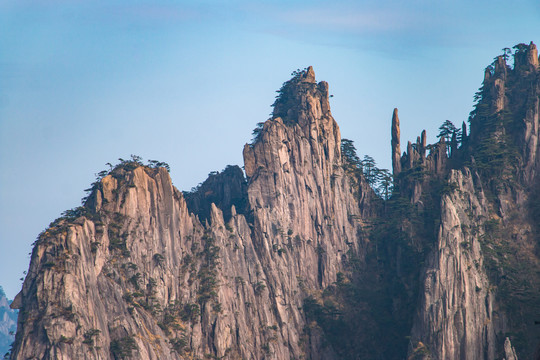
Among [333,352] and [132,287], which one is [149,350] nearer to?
[132,287]

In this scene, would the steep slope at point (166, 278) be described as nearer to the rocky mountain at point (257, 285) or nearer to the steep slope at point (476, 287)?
the rocky mountain at point (257, 285)

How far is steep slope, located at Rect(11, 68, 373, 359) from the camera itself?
15050 cm

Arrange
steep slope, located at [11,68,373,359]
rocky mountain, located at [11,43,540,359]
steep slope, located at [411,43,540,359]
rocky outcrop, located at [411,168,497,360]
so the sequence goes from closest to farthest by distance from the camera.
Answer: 1. steep slope, located at [11,68,373,359]
2. rocky mountain, located at [11,43,540,359]
3. rocky outcrop, located at [411,168,497,360]
4. steep slope, located at [411,43,540,359]

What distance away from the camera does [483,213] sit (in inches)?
7790

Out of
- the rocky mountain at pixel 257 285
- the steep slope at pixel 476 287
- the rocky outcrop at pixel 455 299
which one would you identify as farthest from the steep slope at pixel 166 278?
the steep slope at pixel 476 287

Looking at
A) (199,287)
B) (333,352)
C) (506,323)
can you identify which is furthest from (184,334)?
(506,323)

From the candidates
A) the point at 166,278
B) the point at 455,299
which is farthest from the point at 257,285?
the point at 455,299

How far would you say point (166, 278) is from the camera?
568 feet

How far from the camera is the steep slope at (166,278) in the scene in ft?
494

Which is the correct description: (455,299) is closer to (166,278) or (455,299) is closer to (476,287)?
(476,287)

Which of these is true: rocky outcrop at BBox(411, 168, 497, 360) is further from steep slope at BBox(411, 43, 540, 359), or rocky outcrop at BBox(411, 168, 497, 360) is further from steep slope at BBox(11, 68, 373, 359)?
steep slope at BBox(11, 68, 373, 359)

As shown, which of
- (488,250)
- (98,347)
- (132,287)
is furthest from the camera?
(488,250)

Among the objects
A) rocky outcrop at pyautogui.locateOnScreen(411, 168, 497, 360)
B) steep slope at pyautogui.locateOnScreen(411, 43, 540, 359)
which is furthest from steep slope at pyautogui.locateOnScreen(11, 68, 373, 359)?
steep slope at pyautogui.locateOnScreen(411, 43, 540, 359)

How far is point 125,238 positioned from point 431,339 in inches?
2444
